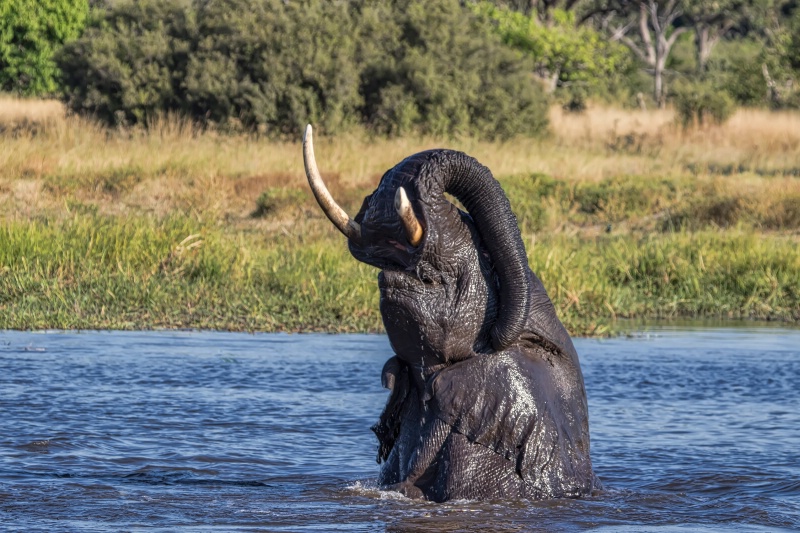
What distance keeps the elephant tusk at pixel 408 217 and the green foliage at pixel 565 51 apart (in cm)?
2678

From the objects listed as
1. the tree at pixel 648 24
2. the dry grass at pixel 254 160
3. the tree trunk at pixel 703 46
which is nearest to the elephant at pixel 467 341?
the dry grass at pixel 254 160

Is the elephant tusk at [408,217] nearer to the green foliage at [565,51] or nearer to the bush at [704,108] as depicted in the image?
the bush at [704,108]

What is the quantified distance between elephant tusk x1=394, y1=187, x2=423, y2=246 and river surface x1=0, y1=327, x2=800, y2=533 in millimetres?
798

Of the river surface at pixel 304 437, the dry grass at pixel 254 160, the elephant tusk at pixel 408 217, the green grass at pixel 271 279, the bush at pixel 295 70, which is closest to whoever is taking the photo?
the elephant tusk at pixel 408 217

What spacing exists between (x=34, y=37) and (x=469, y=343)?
1079 inches

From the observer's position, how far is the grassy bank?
34.5ft

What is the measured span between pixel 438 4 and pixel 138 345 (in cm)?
1547

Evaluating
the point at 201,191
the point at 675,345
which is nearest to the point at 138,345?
the point at 675,345

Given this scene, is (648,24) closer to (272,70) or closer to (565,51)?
(565,51)

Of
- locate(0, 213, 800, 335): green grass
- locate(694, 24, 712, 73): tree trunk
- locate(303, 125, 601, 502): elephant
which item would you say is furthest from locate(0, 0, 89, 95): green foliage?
locate(303, 125, 601, 502): elephant

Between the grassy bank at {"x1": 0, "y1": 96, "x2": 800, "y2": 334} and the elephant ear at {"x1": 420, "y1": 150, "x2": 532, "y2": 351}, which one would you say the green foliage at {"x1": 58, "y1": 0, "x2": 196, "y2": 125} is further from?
the elephant ear at {"x1": 420, "y1": 150, "x2": 532, "y2": 351}

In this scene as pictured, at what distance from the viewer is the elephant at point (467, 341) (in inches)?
159

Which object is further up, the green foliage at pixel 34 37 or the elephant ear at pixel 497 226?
the green foliage at pixel 34 37

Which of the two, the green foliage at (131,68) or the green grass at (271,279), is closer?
the green grass at (271,279)
